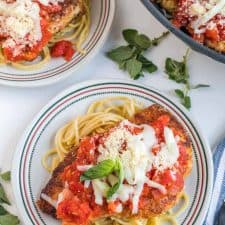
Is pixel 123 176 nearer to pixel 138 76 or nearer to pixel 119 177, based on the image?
pixel 119 177

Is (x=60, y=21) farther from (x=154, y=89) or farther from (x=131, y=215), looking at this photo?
(x=131, y=215)

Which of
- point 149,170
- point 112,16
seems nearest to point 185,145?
point 149,170

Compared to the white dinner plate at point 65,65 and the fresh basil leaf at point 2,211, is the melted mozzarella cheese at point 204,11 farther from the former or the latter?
the fresh basil leaf at point 2,211

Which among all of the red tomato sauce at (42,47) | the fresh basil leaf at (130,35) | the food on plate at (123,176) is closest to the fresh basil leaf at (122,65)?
Answer: the fresh basil leaf at (130,35)

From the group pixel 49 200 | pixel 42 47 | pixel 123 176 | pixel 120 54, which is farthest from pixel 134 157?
pixel 42 47

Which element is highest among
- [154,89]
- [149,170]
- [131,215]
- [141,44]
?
[141,44]
